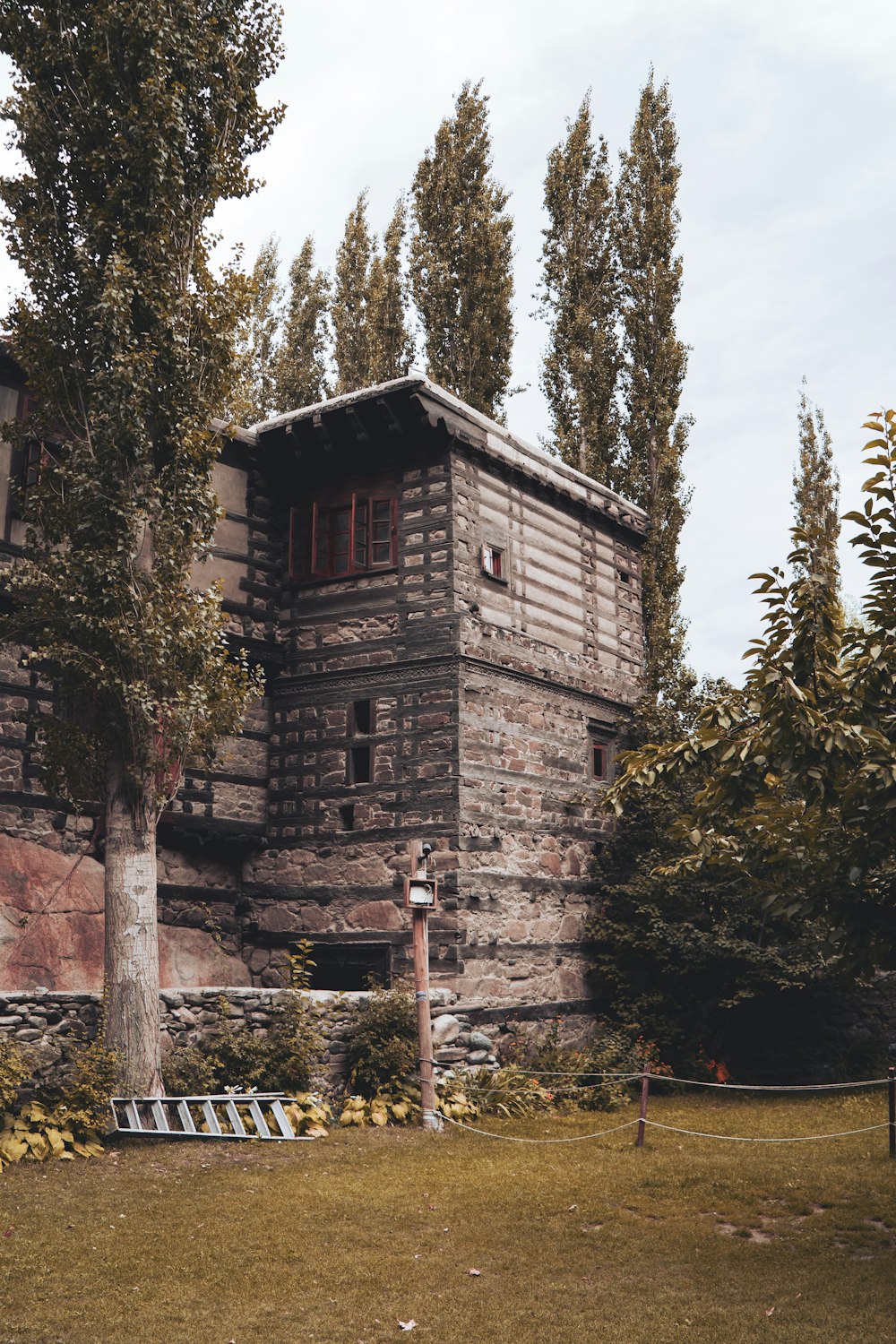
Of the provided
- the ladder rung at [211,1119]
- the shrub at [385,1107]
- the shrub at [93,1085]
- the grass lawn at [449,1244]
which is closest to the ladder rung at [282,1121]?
the grass lawn at [449,1244]

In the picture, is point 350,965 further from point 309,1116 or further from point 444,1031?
point 309,1116

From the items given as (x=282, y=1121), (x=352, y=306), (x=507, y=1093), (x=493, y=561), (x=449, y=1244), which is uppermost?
(x=352, y=306)

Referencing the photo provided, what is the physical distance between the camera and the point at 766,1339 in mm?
6152

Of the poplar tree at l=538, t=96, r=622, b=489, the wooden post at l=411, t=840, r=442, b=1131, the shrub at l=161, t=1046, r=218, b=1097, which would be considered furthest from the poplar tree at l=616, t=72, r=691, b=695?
the shrub at l=161, t=1046, r=218, b=1097

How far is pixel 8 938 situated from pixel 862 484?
33.9 ft

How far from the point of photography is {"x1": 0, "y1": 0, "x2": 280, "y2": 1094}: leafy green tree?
36.7 feet

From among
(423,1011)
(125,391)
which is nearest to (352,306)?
(125,391)

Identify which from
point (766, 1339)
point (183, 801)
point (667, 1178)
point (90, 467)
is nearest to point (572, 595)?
point (183, 801)

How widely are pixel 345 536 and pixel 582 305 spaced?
9.06 metres

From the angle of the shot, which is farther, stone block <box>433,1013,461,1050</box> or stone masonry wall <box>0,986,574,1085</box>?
stone block <box>433,1013,461,1050</box>

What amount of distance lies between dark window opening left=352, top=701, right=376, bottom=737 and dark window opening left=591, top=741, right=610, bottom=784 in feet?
12.2

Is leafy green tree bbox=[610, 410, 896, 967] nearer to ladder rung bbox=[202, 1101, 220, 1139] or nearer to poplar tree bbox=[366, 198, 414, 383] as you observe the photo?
ladder rung bbox=[202, 1101, 220, 1139]

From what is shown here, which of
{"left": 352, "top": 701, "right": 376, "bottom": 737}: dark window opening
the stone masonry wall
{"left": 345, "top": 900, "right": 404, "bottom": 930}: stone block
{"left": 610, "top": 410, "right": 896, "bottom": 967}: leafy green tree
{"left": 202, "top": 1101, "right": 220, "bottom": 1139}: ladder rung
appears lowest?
{"left": 202, "top": 1101, "right": 220, "bottom": 1139}: ladder rung

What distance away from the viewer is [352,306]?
25594mm
